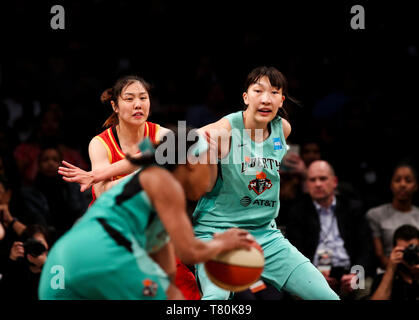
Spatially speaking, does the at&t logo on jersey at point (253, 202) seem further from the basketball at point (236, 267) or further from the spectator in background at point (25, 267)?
the spectator in background at point (25, 267)

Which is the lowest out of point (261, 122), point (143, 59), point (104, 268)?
point (104, 268)

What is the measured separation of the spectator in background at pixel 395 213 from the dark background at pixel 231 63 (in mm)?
647

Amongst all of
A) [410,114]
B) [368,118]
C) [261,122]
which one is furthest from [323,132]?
[261,122]

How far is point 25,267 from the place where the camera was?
17.7 feet

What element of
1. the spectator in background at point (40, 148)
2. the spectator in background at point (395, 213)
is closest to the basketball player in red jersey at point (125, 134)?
the spectator in background at point (40, 148)

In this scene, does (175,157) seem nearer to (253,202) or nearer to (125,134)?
(253,202)

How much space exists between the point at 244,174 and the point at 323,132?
3.36 meters

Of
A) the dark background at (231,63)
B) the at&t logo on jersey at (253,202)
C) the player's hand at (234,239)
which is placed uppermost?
the dark background at (231,63)

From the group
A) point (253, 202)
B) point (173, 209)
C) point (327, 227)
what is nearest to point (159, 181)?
point (173, 209)

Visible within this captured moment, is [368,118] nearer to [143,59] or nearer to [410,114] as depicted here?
[410,114]

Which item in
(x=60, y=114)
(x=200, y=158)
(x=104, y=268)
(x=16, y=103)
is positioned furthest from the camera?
(x=16, y=103)

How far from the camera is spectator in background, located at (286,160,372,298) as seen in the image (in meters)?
6.21

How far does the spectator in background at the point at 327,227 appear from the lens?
621 centimetres

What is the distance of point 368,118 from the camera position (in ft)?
25.5
